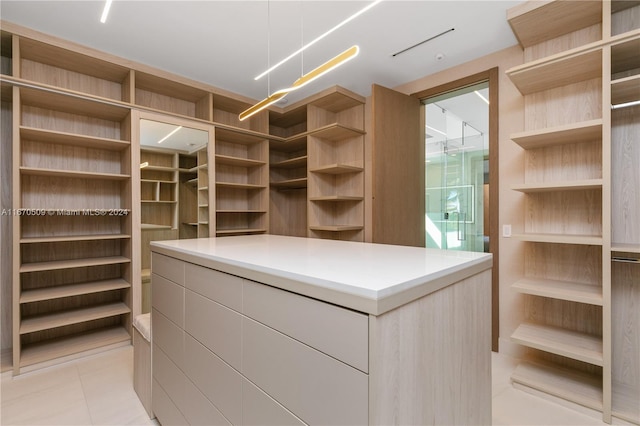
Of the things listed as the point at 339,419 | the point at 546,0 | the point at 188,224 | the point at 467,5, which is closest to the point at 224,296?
the point at 339,419

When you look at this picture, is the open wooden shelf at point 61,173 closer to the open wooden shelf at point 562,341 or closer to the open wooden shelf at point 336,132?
the open wooden shelf at point 336,132

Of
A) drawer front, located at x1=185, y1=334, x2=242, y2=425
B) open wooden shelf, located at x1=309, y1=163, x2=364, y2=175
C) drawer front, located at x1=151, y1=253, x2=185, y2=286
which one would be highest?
open wooden shelf, located at x1=309, y1=163, x2=364, y2=175

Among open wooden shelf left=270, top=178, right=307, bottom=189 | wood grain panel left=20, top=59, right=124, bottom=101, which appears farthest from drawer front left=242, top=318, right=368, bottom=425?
wood grain panel left=20, top=59, right=124, bottom=101

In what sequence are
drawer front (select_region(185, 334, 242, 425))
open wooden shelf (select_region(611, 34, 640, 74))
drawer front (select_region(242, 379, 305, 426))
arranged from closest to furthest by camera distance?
drawer front (select_region(242, 379, 305, 426)), drawer front (select_region(185, 334, 242, 425)), open wooden shelf (select_region(611, 34, 640, 74))

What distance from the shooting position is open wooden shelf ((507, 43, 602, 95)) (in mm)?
1947

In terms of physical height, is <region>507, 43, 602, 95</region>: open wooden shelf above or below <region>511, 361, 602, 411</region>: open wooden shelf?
above

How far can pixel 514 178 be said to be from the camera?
8.92 feet

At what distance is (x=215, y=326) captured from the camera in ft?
4.31

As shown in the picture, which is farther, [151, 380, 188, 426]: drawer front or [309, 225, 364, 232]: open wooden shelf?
[309, 225, 364, 232]: open wooden shelf

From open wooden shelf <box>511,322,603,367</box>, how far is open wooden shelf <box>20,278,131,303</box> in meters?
3.42

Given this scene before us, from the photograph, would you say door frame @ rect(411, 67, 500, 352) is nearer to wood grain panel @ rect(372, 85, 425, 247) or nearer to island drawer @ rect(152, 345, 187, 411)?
wood grain panel @ rect(372, 85, 425, 247)

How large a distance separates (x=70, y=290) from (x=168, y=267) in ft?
5.87

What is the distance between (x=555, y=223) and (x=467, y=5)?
1.77 metres

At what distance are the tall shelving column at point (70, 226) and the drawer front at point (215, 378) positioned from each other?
1.86m
